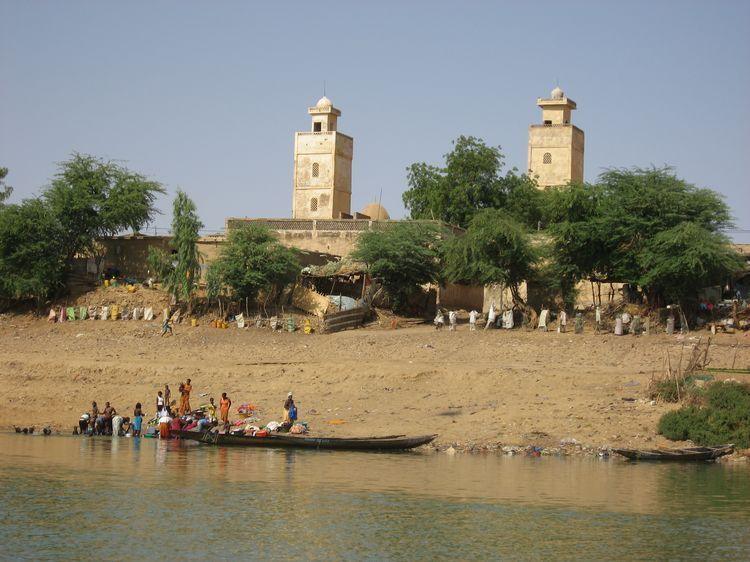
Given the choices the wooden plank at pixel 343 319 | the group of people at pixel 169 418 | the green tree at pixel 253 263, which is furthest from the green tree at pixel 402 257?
the group of people at pixel 169 418

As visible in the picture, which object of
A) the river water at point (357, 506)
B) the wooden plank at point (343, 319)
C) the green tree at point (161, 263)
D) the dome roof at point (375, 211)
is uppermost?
the dome roof at point (375, 211)

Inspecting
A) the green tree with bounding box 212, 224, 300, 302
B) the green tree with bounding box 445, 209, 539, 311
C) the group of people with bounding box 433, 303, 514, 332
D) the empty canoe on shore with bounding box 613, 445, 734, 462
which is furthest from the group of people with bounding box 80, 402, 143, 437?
the green tree with bounding box 445, 209, 539, 311

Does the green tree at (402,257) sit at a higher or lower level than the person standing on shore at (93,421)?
higher

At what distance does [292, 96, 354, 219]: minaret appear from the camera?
60406 mm

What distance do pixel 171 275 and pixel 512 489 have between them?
2260 cm

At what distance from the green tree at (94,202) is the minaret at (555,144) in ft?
79.8

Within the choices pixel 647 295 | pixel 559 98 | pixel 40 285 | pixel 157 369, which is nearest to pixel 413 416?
pixel 157 369

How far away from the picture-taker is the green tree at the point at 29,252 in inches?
1676

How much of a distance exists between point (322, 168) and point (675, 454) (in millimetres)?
38226

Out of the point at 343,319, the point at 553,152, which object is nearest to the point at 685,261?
the point at 343,319

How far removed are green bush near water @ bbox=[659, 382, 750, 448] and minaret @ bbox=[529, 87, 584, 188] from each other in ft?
120

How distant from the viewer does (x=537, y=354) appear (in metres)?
33.7

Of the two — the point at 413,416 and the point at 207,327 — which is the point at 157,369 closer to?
the point at 207,327

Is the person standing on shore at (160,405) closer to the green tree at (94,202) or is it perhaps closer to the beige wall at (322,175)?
the green tree at (94,202)
